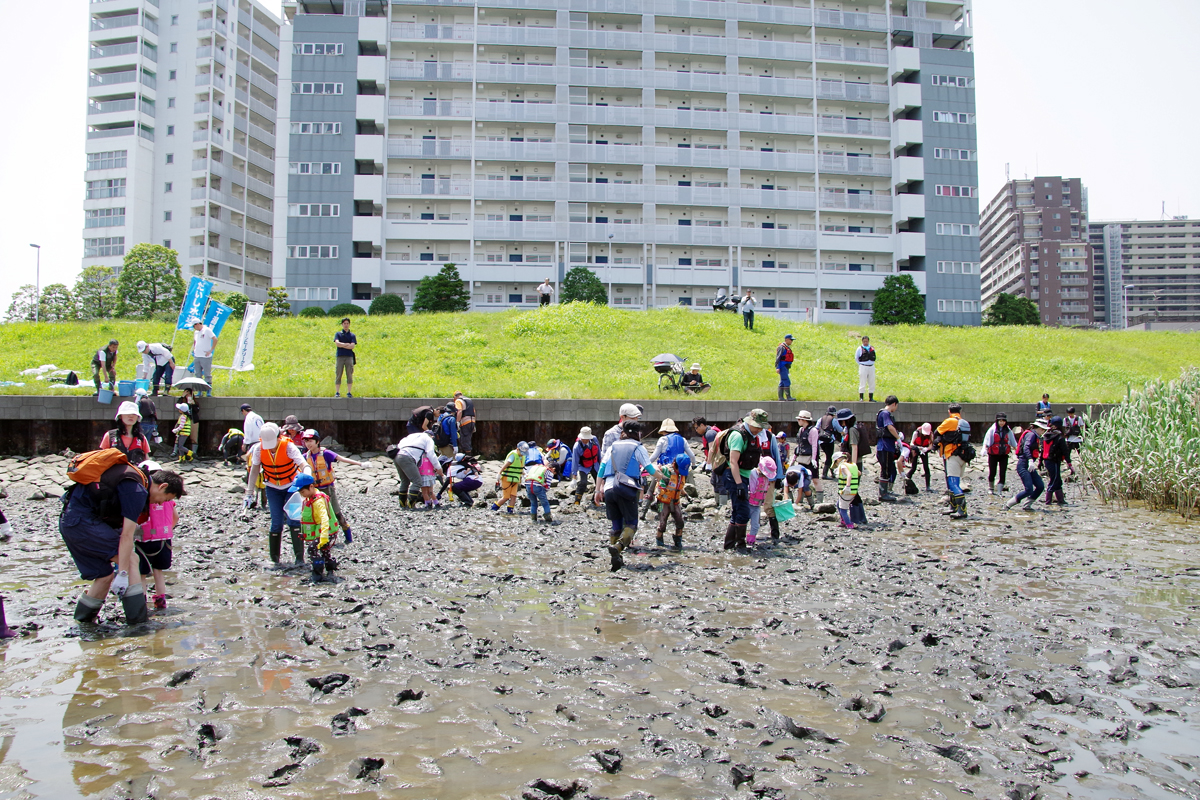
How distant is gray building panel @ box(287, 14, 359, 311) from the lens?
5212 centimetres

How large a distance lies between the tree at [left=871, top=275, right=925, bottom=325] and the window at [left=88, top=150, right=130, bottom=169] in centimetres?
6682

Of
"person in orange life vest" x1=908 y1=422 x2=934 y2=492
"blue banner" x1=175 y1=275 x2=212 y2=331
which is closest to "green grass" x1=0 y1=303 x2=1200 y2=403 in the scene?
"blue banner" x1=175 y1=275 x2=212 y2=331

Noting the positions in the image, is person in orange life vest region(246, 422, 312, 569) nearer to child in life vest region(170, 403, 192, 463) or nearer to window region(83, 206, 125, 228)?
child in life vest region(170, 403, 192, 463)

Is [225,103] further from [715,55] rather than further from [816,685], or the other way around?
[816,685]

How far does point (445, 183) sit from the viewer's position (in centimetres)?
5334

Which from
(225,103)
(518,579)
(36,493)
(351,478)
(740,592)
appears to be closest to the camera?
(740,592)

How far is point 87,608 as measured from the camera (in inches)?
262

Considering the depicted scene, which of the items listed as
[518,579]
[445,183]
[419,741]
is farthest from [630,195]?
[419,741]

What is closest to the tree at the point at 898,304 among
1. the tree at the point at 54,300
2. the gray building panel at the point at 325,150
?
the gray building panel at the point at 325,150

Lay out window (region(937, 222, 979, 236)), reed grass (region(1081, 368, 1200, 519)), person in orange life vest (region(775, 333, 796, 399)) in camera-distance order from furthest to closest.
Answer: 1. window (region(937, 222, 979, 236))
2. person in orange life vest (region(775, 333, 796, 399))
3. reed grass (region(1081, 368, 1200, 519))

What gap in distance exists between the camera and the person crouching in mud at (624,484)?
9398 millimetres

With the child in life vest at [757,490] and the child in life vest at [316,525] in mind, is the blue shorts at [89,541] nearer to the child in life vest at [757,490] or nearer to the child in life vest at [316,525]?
the child in life vest at [316,525]

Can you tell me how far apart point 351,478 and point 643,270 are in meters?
38.7

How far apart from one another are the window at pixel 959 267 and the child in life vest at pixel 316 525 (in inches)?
2265
